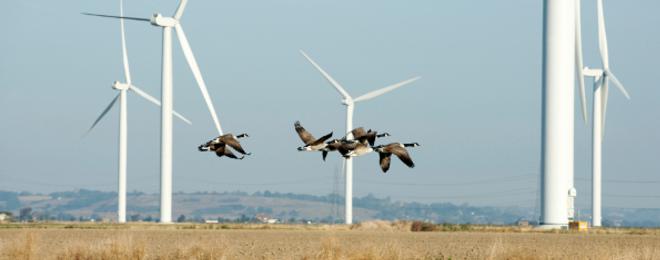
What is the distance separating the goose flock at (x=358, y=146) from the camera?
32.1 m

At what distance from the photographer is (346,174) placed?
A: 16275 centimetres

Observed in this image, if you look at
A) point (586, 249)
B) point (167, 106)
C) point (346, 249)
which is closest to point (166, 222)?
point (167, 106)

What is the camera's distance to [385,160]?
32.3 metres

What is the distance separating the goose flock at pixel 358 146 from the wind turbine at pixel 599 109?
328ft

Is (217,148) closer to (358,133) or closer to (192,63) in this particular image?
(358,133)

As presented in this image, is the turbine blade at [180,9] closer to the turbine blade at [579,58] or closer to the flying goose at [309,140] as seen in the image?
the turbine blade at [579,58]

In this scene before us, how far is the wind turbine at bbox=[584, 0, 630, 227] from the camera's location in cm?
13525

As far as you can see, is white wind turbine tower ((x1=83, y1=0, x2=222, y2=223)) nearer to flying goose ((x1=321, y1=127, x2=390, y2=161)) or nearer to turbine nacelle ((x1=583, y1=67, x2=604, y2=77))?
turbine nacelle ((x1=583, y1=67, x2=604, y2=77))

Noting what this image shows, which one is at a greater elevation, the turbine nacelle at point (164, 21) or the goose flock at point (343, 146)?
the turbine nacelle at point (164, 21)

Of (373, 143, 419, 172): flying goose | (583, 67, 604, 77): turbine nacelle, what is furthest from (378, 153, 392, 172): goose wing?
(583, 67, 604, 77): turbine nacelle

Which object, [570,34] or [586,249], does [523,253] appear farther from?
[570,34]

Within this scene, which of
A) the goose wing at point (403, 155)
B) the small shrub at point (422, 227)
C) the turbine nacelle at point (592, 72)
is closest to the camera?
the goose wing at point (403, 155)

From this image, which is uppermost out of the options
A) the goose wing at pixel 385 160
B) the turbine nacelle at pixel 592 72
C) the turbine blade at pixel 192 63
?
the turbine nacelle at pixel 592 72

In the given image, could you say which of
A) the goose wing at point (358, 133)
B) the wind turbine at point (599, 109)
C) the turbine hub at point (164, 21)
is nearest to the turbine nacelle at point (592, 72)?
the wind turbine at point (599, 109)
